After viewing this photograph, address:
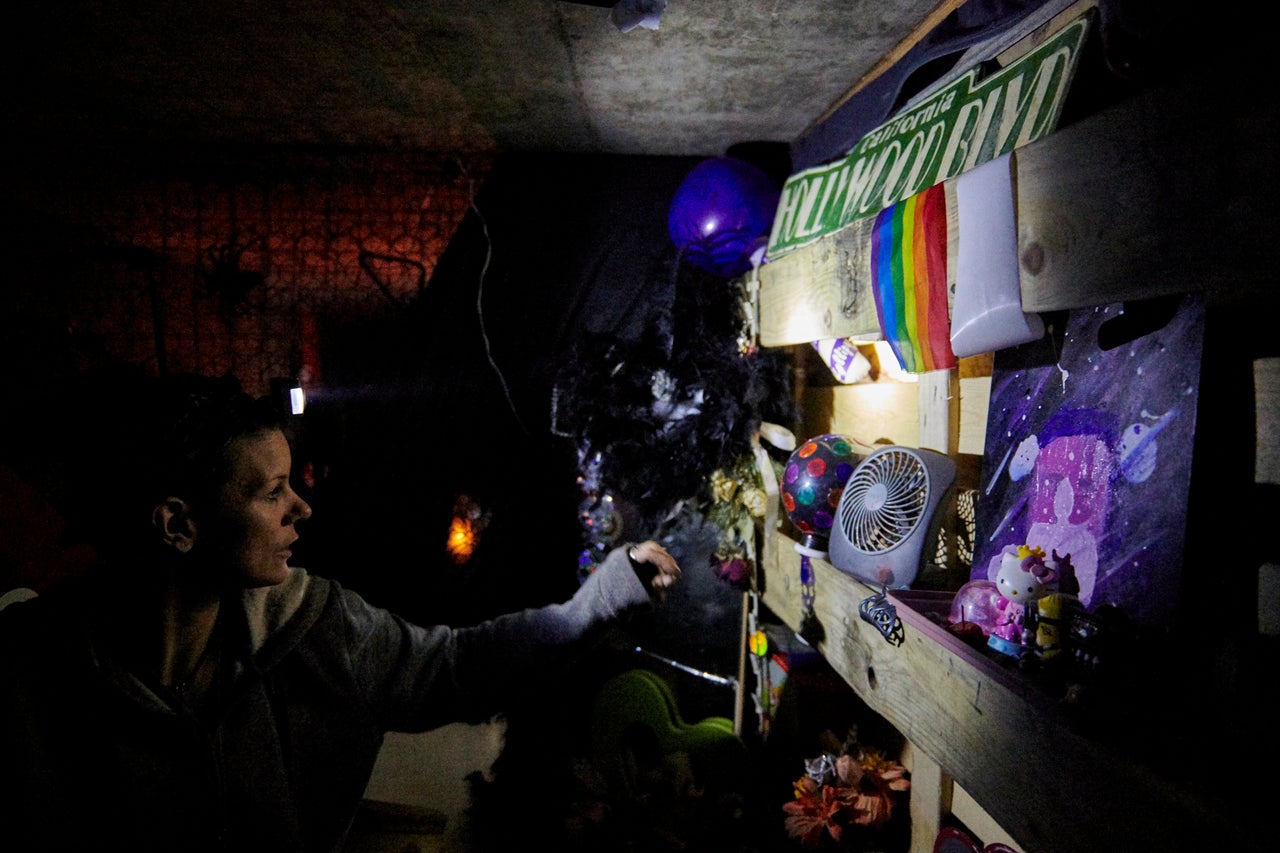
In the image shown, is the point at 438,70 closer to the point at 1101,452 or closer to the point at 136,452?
the point at 136,452

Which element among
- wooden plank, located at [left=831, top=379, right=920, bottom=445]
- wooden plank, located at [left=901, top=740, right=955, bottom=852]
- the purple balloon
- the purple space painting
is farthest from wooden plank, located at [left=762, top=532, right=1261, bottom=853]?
the purple balloon

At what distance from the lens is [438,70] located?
3.14 metres

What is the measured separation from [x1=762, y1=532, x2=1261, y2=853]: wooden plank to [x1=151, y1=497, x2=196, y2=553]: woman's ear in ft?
7.00

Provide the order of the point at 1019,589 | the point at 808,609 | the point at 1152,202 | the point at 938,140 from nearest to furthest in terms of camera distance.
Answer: the point at 1152,202 < the point at 1019,589 < the point at 938,140 < the point at 808,609

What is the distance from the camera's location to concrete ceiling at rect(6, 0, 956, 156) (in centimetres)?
260

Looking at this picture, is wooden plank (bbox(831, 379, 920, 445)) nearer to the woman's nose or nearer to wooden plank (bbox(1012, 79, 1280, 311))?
wooden plank (bbox(1012, 79, 1280, 311))

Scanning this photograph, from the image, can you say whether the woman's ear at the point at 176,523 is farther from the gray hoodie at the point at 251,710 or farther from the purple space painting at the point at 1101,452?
the purple space painting at the point at 1101,452

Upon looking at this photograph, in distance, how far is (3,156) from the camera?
14.1 ft

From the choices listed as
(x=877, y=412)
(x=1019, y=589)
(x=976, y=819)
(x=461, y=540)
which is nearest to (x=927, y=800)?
(x=976, y=819)

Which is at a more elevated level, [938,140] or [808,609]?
[938,140]

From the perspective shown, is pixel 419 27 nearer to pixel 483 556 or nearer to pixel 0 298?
pixel 483 556

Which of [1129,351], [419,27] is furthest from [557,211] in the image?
[1129,351]

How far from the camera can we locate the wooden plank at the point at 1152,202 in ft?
3.33

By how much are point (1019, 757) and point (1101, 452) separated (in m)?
0.78
